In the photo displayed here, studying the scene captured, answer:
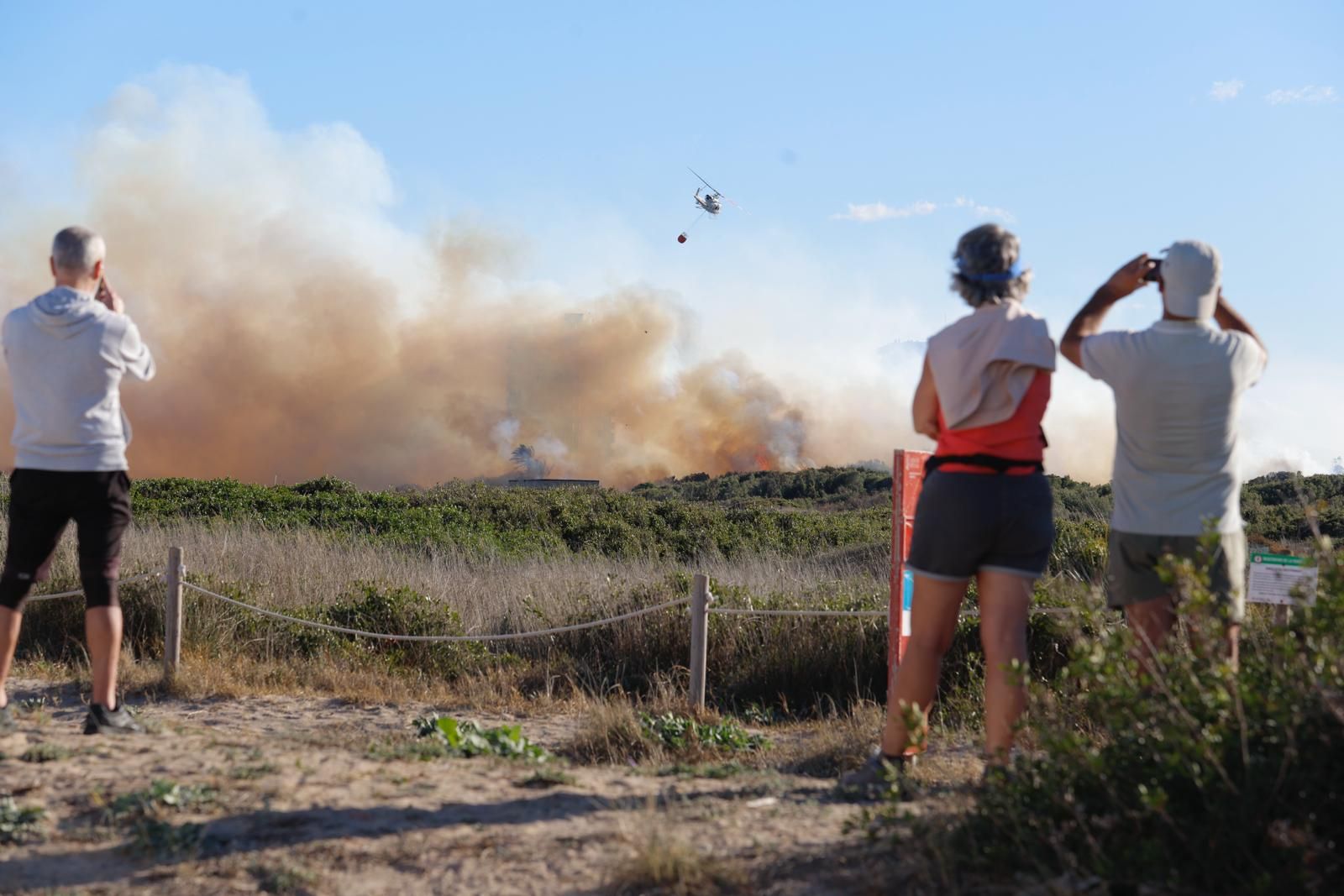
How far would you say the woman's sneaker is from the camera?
14.0 feet

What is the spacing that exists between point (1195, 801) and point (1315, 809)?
0.90 ft

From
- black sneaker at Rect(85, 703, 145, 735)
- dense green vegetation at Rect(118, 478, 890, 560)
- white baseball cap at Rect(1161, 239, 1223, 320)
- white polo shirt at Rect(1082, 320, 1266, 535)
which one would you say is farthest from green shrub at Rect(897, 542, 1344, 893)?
dense green vegetation at Rect(118, 478, 890, 560)

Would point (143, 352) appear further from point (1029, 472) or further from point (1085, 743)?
point (1085, 743)

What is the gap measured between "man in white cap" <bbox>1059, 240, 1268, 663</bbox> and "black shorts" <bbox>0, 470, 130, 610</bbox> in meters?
3.76

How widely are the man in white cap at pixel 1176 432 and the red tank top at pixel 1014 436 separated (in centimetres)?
20

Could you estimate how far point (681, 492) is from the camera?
43.6 metres

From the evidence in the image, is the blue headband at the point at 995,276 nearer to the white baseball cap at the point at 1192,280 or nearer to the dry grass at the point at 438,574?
the white baseball cap at the point at 1192,280

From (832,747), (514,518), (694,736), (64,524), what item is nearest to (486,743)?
(694,736)

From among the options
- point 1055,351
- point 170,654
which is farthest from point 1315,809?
point 170,654

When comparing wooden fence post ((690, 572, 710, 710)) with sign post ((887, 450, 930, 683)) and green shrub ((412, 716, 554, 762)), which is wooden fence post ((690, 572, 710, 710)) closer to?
sign post ((887, 450, 930, 683))

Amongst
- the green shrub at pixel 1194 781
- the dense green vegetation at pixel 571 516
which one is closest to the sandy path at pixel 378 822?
the green shrub at pixel 1194 781

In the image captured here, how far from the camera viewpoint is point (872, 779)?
174 inches

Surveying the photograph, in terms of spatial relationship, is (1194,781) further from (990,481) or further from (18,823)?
(18,823)

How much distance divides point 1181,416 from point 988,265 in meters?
0.80
